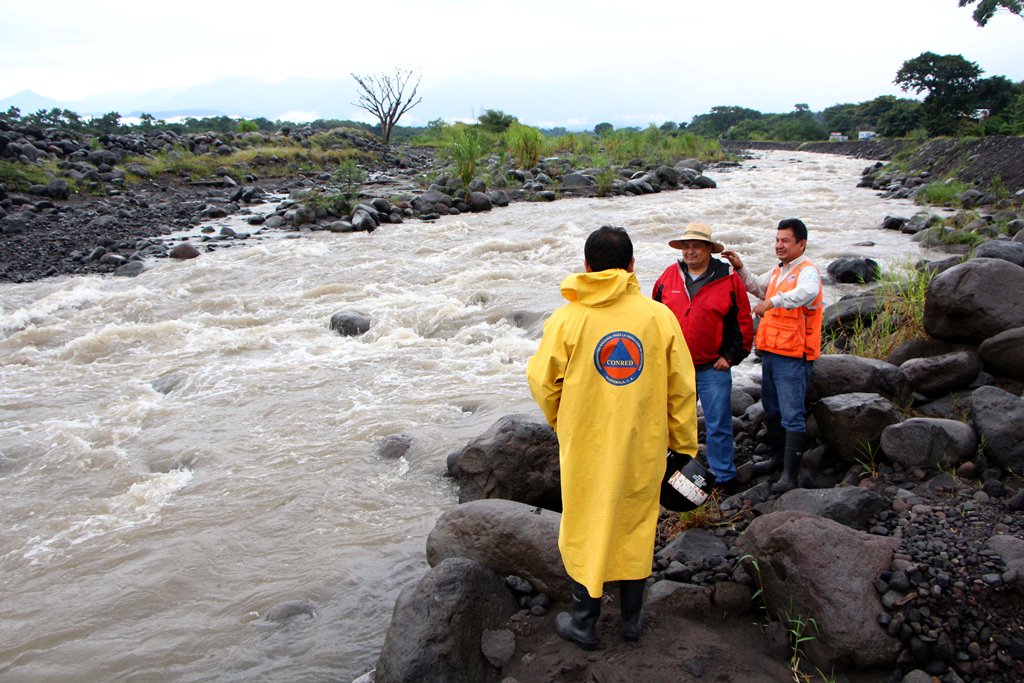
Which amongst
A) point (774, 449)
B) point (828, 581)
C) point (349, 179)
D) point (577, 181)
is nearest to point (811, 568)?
point (828, 581)

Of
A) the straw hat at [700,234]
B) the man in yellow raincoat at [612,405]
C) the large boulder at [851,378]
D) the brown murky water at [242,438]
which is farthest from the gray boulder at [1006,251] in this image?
the man in yellow raincoat at [612,405]

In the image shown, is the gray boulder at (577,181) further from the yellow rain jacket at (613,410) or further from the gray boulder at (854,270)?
the yellow rain jacket at (613,410)

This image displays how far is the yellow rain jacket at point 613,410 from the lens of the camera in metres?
2.75

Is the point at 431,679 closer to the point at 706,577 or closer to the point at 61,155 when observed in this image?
the point at 706,577

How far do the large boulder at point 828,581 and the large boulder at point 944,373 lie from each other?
1923 millimetres

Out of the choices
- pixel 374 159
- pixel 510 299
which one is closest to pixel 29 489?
pixel 510 299

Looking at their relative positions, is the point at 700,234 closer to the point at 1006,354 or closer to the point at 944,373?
the point at 944,373

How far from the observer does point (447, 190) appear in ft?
62.1

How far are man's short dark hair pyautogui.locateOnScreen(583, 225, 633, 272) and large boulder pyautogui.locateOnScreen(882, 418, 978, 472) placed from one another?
2.09 m

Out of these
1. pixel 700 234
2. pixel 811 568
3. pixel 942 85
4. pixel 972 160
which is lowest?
pixel 811 568

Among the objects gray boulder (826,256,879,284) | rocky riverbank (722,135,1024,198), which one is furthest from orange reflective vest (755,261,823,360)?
rocky riverbank (722,135,1024,198)

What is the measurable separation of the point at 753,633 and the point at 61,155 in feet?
73.0

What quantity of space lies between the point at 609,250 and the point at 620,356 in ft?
1.32

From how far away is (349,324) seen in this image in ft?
28.6
